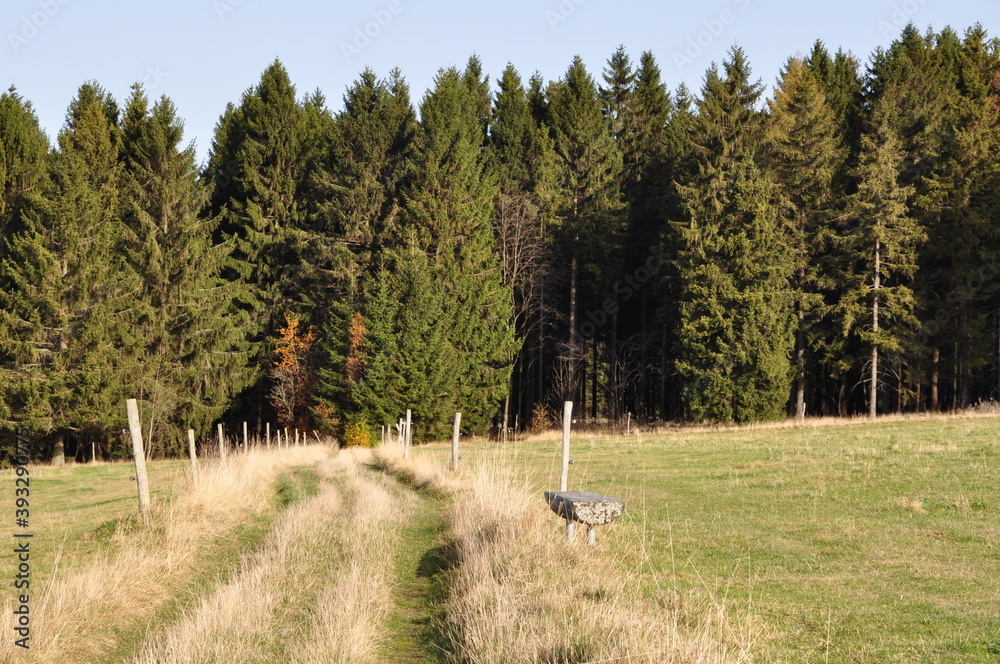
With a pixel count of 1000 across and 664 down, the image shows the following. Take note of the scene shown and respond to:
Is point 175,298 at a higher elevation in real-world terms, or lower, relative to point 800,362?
higher

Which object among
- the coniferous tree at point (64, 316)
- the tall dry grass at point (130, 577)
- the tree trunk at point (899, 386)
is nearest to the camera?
the tall dry grass at point (130, 577)

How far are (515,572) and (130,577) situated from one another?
4111 millimetres

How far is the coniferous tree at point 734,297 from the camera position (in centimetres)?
4056

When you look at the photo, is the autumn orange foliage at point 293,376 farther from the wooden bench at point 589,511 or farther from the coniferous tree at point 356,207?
the wooden bench at point 589,511

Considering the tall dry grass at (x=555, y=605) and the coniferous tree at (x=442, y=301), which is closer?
the tall dry grass at (x=555, y=605)

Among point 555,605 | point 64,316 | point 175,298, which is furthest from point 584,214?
point 555,605

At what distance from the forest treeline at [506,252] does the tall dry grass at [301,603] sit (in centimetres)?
3005

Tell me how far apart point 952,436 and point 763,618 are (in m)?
20.4

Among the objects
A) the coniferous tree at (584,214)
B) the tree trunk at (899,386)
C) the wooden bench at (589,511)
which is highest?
the coniferous tree at (584,214)

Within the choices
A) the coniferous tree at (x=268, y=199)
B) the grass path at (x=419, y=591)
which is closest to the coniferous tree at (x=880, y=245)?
the coniferous tree at (x=268, y=199)

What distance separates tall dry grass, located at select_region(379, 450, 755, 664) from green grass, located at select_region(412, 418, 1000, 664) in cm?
44

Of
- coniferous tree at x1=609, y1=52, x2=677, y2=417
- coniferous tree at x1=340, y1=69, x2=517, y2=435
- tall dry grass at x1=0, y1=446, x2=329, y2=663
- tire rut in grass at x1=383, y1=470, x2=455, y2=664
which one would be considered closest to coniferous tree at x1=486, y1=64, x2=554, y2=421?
coniferous tree at x1=340, y1=69, x2=517, y2=435

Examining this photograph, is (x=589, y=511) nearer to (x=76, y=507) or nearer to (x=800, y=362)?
(x=76, y=507)

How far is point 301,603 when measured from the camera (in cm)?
841
